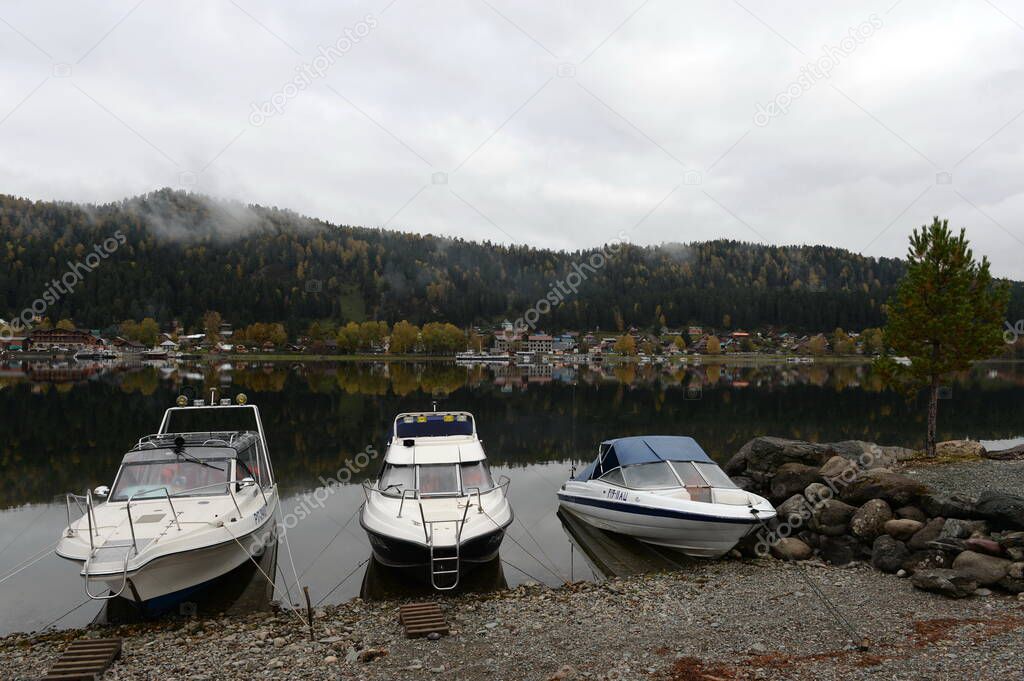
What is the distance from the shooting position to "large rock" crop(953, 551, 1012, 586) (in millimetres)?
12234

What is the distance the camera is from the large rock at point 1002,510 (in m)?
14.0

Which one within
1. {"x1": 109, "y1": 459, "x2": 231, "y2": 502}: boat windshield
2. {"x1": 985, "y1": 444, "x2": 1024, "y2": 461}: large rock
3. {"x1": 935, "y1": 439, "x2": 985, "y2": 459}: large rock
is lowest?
{"x1": 985, "y1": 444, "x2": 1024, "y2": 461}: large rock

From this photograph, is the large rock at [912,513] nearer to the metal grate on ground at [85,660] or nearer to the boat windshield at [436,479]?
the boat windshield at [436,479]

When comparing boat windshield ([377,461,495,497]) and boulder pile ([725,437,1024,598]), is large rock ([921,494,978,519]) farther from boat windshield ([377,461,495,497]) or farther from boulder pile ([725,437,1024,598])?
boat windshield ([377,461,495,497])

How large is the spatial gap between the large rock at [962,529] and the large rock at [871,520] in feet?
5.83

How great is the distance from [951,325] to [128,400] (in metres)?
65.2

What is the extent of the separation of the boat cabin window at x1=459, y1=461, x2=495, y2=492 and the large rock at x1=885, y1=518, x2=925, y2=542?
1031 centimetres

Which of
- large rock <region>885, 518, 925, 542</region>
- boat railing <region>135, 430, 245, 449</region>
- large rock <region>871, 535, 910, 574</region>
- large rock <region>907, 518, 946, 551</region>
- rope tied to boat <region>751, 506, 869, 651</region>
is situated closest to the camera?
rope tied to boat <region>751, 506, 869, 651</region>

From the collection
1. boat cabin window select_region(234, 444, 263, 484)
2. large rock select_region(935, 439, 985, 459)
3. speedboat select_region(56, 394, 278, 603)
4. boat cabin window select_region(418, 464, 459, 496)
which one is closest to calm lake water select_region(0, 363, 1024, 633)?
speedboat select_region(56, 394, 278, 603)

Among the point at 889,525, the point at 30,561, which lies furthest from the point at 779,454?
the point at 30,561

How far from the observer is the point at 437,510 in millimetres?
15891

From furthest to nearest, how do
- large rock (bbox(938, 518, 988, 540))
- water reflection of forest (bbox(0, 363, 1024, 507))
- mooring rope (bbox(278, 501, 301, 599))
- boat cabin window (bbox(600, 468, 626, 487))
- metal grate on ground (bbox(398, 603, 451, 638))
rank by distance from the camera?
water reflection of forest (bbox(0, 363, 1024, 507)), boat cabin window (bbox(600, 468, 626, 487)), mooring rope (bbox(278, 501, 301, 599)), large rock (bbox(938, 518, 988, 540)), metal grate on ground (bbox(398, 603, 451, 638))

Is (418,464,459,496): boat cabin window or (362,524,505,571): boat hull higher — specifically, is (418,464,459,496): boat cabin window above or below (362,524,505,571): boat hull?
above

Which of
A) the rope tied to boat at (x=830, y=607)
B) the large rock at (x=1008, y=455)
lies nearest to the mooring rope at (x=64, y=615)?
the rope tied to boat at (x=830, y=607)
